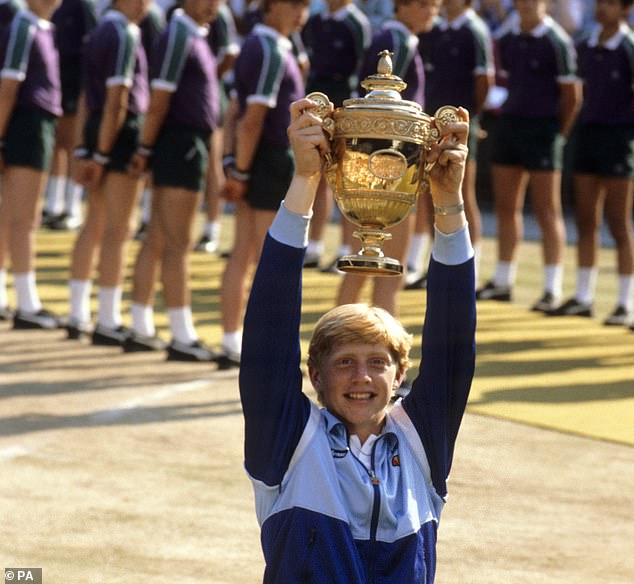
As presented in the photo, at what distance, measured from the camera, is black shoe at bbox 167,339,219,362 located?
770cm

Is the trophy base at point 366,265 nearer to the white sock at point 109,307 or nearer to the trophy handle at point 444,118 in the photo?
the trophy handle at point 444,118

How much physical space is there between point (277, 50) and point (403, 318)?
2.31m

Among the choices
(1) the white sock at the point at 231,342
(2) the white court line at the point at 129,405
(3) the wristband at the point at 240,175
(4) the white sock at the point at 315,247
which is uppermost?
(3) the wristband at the point at 240,175

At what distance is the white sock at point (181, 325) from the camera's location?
7.68 metres

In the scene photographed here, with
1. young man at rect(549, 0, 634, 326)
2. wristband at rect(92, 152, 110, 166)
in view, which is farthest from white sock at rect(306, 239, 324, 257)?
wristband at rect(92, 152, 110, 166)

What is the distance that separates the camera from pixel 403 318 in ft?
29.3

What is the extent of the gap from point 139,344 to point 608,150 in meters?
3.11

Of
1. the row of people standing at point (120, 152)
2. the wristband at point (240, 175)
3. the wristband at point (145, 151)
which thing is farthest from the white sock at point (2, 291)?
the wristband at point (240, 175)

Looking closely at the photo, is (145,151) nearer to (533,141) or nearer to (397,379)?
(533,141)

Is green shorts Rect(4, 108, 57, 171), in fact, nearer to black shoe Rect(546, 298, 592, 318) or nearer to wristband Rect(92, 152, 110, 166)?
wristband Rect(92, 152, 110, 166)

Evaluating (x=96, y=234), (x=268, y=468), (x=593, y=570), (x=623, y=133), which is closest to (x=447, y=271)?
(x=268, y=468)

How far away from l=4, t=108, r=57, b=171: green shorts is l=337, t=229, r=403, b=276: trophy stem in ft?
16.3

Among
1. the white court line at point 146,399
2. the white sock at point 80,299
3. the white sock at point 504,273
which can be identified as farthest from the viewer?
the white sock at point 504,273

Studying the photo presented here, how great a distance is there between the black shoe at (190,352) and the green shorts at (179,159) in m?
0.79
